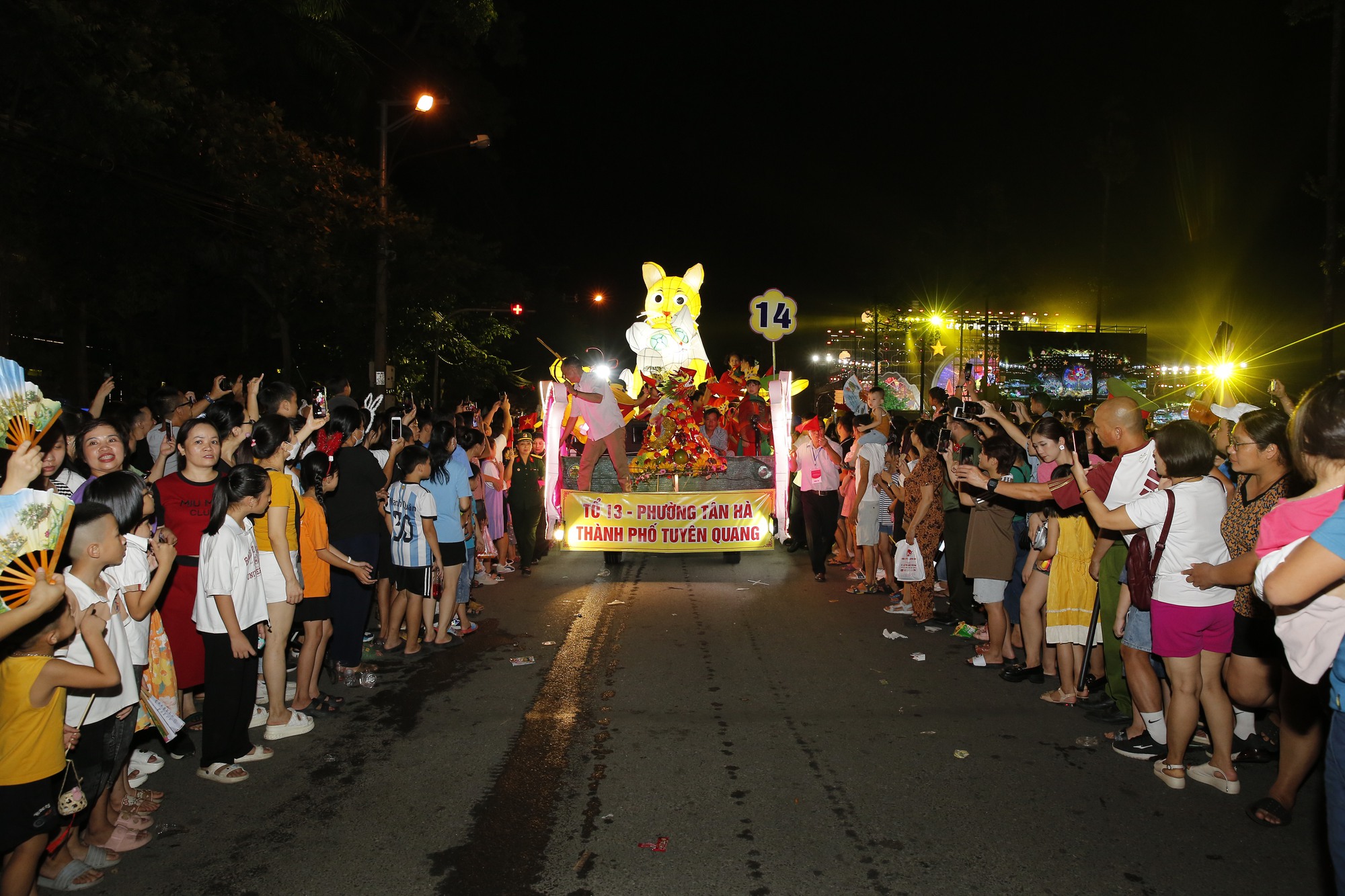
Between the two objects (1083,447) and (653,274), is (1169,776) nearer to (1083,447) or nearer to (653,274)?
(1083,447)

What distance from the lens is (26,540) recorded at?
9.18 feet

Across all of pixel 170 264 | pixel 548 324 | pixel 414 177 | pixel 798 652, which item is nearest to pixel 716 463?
pixel 798 652

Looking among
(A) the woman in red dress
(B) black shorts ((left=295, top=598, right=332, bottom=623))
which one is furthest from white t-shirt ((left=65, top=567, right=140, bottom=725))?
(B) black shorts ((left=295, top=598, right=332, bottom=623))

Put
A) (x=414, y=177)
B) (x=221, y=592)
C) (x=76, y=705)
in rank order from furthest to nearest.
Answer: (x=414, y=177) → (x=221, y=592) → (x=76, y=705)

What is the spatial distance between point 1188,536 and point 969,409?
2.32 m

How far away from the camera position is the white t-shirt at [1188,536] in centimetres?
468

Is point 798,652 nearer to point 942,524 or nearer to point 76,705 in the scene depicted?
point 942,524

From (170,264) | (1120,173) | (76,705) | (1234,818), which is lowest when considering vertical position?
(1234,818)

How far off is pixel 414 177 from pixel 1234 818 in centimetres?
3411

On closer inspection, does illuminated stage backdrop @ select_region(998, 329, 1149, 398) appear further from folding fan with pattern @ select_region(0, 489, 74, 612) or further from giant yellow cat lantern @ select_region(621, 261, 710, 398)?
folding fan with pattern @ select_region(0, 489, 74, 612)

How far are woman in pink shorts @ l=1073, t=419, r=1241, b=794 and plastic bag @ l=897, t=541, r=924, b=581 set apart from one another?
3903 mm

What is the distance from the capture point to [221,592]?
4711mm

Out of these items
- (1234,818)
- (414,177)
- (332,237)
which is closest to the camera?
(1234,818)

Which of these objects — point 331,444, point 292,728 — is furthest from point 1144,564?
point 331,444
